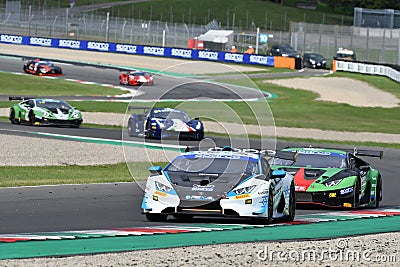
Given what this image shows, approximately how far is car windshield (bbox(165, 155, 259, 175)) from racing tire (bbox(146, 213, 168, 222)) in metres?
0.69

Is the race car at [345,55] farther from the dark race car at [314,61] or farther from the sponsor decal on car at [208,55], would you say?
the sponsor decal on car at [208,55]

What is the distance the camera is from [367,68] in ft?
→ 231

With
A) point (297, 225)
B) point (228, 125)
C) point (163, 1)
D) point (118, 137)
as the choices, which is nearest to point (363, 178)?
point (297, 225)

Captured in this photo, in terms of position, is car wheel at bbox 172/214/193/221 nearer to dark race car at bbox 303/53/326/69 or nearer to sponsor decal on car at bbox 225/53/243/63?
sponsor decal on car at bbox 225/53/243/63

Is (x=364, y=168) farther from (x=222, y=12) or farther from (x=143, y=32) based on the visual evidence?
(x=222, y=12)

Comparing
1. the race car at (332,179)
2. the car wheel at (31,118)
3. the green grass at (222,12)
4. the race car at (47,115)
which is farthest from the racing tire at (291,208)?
the green grass at (222,12)

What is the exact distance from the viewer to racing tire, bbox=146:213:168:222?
13.4m

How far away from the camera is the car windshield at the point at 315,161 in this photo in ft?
56.9

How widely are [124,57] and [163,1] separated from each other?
5646cm

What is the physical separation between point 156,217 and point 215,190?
972mm

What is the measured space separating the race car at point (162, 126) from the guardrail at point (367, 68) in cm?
3243

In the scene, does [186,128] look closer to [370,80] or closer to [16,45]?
[370,80]

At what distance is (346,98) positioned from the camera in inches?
2237

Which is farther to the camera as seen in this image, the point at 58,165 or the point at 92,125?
the point at 92,125
